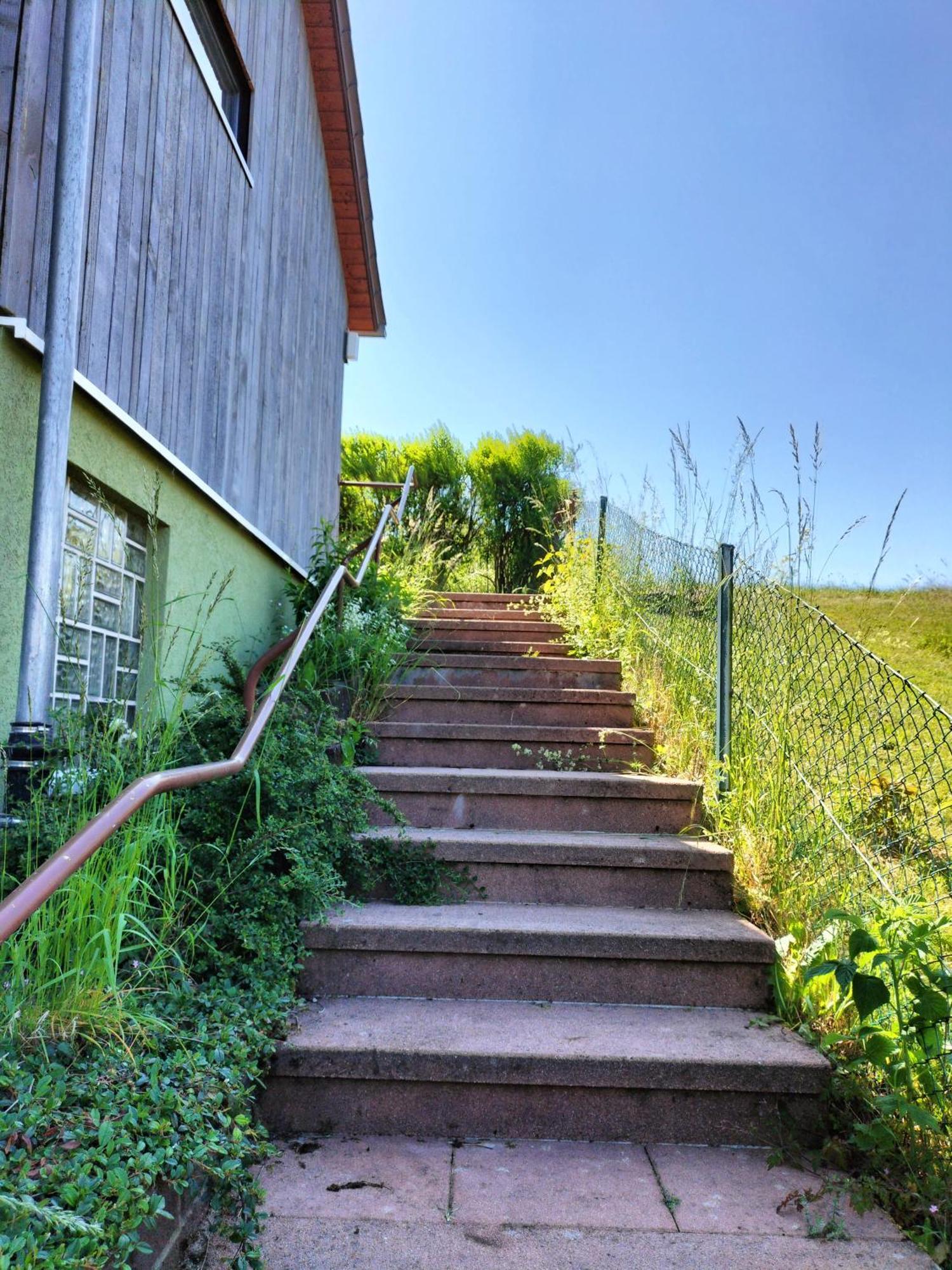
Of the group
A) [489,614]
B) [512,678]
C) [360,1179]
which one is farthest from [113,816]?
[489,614]

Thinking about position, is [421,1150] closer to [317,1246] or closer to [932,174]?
[317,1246]

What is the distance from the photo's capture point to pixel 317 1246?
1.72 m

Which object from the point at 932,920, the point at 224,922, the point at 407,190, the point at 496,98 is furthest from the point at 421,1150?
the point at 496,98

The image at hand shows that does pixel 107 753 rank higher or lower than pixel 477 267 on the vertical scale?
lower

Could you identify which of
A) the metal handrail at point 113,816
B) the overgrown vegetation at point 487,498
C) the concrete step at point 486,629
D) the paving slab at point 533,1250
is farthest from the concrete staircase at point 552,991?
the overgrown vegetation at point 487,498

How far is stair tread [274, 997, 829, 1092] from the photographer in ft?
7.16

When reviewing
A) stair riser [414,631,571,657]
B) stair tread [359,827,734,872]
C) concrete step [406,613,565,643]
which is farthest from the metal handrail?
concrete step [406,613,565,643]

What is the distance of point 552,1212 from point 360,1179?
43 cm

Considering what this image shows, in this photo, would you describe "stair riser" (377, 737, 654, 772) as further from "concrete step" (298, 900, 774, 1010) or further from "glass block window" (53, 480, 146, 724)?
"concrete step" (298, 900, 774, 1010)

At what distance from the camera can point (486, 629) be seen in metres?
6.07

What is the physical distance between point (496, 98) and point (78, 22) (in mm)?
8596

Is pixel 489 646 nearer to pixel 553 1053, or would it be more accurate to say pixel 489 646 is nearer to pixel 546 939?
pixel 546 939

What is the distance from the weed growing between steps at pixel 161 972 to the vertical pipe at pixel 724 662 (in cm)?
112

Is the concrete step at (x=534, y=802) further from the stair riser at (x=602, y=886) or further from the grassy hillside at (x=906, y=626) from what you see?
the grassy hillside at (x=906, y=626)
